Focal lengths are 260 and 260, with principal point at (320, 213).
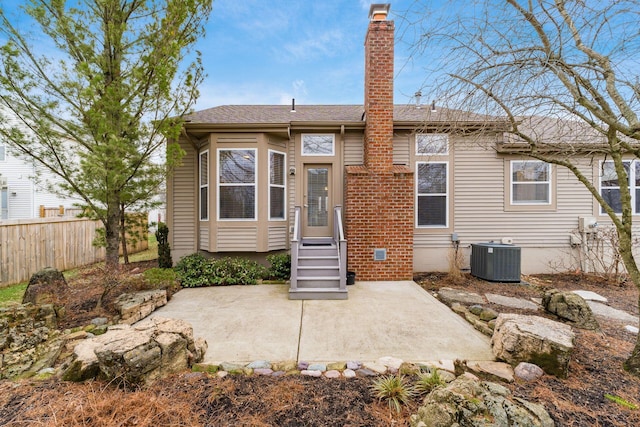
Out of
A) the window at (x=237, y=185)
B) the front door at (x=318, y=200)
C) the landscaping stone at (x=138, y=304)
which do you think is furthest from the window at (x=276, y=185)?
the landscaping stone at (x=138, y=304)

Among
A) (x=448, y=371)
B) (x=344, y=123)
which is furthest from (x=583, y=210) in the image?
(x=448, y=371)

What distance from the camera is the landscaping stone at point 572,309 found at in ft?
11.2

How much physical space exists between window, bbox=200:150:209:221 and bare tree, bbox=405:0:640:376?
5.27 metres

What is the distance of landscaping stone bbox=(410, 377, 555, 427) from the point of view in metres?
1.60

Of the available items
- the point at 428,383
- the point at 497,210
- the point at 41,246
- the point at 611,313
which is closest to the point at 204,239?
the point at 41,246

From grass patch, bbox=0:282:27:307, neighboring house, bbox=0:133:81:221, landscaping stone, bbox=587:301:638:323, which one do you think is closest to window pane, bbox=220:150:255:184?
grass patch, bbox=0:282:27:307

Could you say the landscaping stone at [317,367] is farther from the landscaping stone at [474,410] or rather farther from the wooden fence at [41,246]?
the wooden fence at [41,246]

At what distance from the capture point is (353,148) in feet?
22.0

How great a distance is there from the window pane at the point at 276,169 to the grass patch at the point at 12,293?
5149mm

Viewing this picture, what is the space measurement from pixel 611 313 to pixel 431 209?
11.9 feet

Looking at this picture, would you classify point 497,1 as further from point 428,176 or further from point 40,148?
point 40,148

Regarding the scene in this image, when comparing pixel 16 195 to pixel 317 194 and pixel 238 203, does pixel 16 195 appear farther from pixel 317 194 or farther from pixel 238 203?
pixel 317 194

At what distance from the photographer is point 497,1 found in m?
2.57

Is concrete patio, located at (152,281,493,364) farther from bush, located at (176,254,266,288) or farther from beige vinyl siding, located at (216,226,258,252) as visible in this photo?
beige vinyl siding, located at (216,226,258,252)
